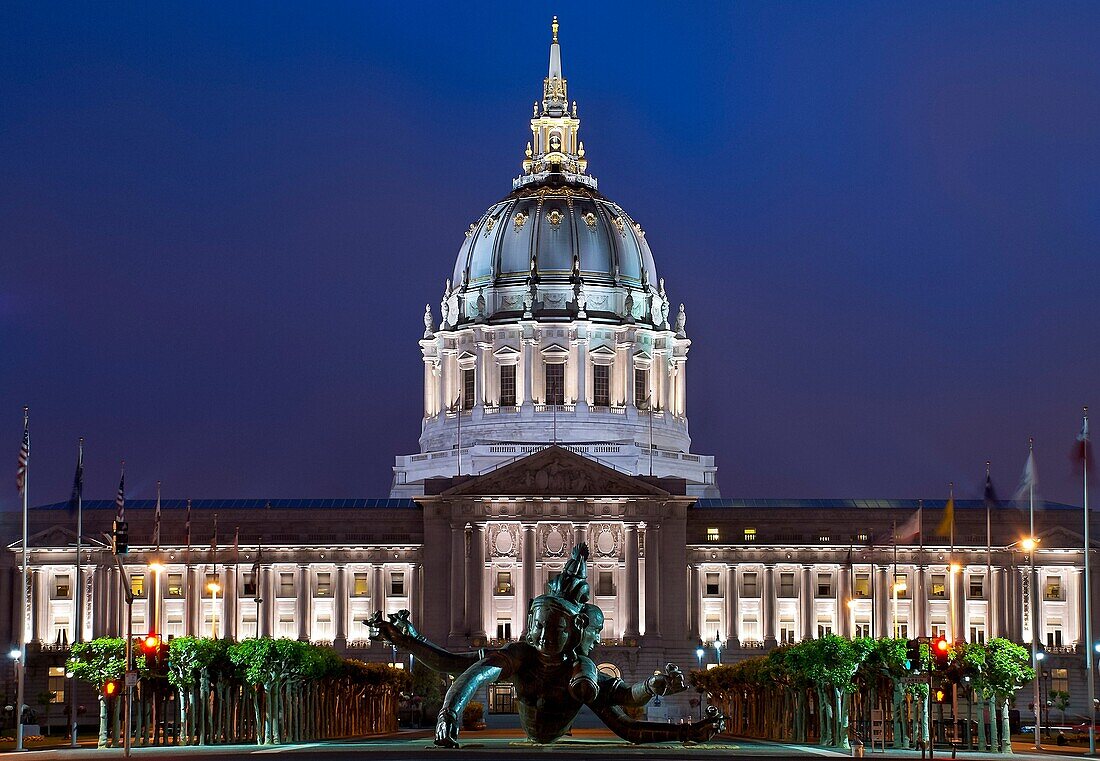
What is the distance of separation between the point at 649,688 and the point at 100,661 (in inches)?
1588

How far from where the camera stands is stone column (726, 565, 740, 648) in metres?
191

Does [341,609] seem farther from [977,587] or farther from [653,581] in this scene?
[977,587]

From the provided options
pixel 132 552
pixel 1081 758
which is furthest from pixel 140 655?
pixel 132 552

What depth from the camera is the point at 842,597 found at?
627ft

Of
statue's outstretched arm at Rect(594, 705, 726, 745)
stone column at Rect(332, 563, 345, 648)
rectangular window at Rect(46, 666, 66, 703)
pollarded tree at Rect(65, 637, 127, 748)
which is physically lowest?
statue's outstretched arm at Rect(594, 705, 726, 745)

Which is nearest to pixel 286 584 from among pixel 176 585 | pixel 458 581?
pixel 176 585

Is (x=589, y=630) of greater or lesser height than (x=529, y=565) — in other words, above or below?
below

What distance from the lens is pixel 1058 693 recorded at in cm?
17025

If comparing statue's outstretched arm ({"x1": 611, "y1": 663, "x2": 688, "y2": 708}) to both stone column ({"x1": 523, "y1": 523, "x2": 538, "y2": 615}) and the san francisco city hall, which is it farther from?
stone column ({"x1": 523, "y1": 523, "x2": 538, "y2": 615})

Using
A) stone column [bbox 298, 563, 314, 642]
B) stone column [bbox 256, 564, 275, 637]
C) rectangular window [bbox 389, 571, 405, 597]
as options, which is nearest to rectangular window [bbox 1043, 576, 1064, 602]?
rectangular window [bbox 389, 571, 405, 597]

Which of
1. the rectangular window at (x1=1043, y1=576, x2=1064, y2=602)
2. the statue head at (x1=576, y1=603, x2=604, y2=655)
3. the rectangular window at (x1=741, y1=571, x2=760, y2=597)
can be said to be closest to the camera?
the statue head at (x1=576, y1=603, x2=604, y2=655)

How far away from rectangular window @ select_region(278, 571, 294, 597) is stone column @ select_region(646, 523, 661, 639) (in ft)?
96.6

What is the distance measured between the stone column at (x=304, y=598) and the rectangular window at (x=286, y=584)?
3.83ft

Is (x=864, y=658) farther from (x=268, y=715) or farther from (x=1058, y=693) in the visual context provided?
(x=1058, y=693)
